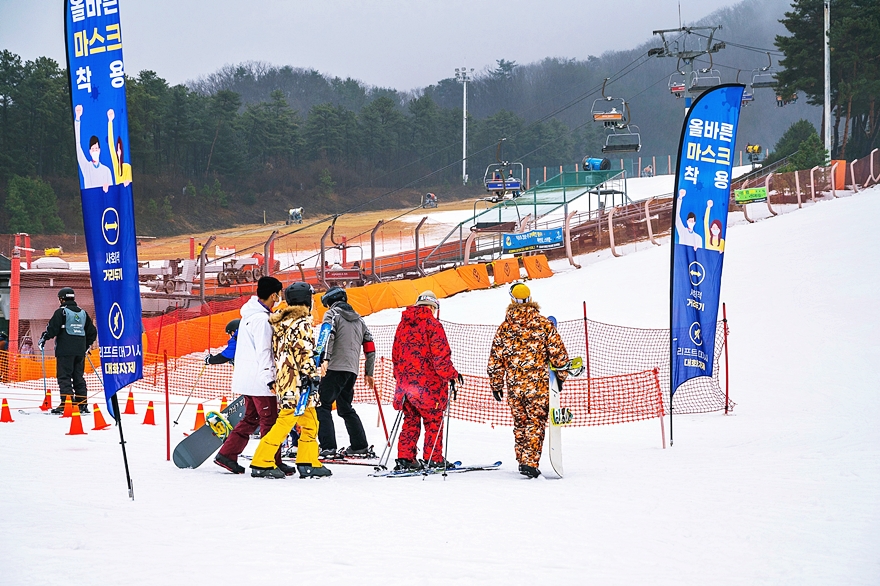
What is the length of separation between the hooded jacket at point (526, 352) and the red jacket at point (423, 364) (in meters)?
0.42

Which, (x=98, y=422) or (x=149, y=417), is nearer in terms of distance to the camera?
(x=98, y=422)

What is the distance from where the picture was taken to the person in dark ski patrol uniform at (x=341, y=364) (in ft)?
29.1

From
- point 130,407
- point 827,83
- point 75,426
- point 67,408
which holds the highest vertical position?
point 827,83

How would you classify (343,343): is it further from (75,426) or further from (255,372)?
(75,426)

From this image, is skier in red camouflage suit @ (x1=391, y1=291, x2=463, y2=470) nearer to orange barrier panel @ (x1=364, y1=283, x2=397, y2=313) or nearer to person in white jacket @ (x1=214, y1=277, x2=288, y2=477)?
person in white jacket @ (x1=214, y1=277, x2=288, y2=477)

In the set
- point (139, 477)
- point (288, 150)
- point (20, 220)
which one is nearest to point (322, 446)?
point (139, 477)

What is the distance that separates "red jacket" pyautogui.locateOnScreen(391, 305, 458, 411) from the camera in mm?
8125

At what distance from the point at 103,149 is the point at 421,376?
3063 millimetres

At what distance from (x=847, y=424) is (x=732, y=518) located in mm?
5011

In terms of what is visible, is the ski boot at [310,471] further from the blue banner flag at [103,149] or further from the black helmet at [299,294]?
the blue banner flag at [103,149]

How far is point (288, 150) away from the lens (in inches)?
3430

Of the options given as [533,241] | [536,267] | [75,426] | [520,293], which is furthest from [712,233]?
[533,241]

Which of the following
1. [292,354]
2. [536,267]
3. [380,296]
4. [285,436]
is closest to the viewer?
[292,354]

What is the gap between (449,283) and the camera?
1072 inches
